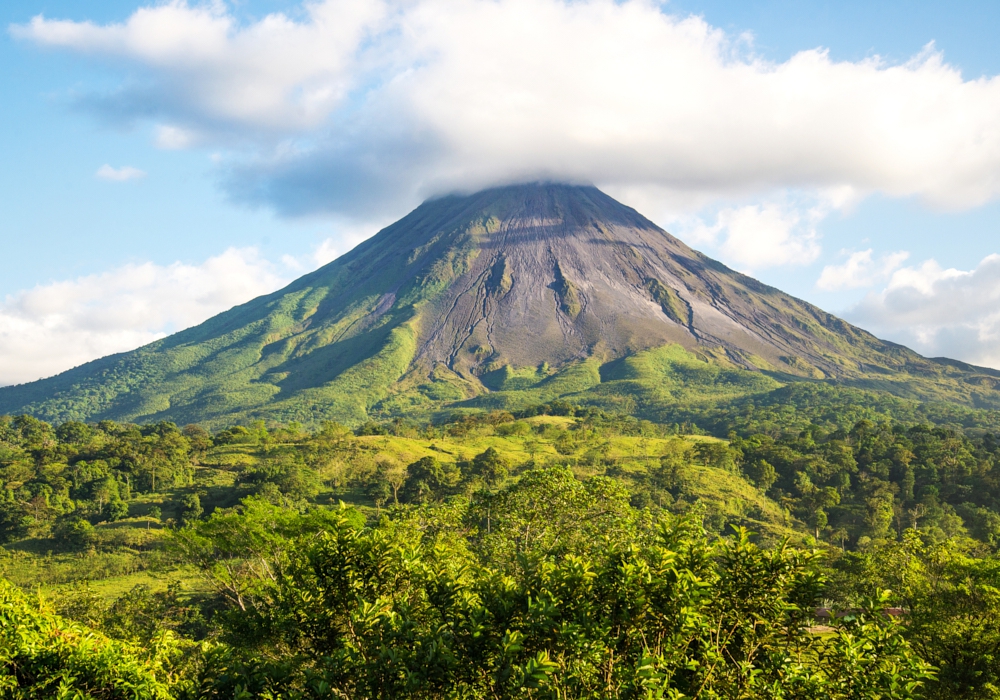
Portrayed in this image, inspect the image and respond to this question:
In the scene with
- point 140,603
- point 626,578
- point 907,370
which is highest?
point 626,578

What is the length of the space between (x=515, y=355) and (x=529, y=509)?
133 metres

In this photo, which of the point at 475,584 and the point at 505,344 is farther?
the point at 505,344

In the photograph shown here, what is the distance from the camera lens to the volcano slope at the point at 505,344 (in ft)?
435

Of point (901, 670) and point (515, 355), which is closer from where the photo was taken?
point (901, 670)

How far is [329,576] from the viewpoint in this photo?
33.9ft

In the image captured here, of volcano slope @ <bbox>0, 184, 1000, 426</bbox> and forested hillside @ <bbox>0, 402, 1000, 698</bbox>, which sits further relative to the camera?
volcano slope @ <bbox>0, 184, 1000, 426</bbox>

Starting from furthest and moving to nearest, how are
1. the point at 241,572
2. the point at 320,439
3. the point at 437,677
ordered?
1. the point at 320,439
2. the point at 241,572
3. the point at 437,677

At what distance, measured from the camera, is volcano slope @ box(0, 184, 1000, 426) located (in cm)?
13262

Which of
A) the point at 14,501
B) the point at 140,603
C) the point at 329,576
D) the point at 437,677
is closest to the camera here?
the point at 437,677

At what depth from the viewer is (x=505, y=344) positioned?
15650 cm

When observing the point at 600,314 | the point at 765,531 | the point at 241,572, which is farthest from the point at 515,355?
the point at 241,572

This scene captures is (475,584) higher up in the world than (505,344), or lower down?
lower down

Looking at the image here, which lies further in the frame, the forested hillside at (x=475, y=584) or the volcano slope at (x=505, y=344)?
the volcano slope at (x=505, y=344)

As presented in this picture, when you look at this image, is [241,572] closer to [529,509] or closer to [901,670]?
[529,509]
